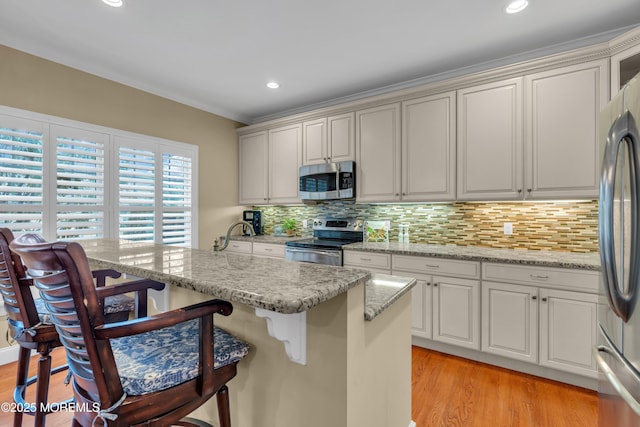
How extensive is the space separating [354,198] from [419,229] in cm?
79

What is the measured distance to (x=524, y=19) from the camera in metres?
2.23

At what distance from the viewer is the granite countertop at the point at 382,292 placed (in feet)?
3.56

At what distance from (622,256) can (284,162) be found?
342cm

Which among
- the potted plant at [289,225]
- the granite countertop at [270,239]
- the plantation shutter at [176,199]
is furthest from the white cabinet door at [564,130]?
the plantation shutter at [176,199]

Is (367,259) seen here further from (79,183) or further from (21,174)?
(21,174)

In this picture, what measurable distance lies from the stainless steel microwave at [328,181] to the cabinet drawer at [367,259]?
0.69 m

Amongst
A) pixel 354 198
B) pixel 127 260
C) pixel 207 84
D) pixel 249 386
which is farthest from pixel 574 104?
pixel 207 84

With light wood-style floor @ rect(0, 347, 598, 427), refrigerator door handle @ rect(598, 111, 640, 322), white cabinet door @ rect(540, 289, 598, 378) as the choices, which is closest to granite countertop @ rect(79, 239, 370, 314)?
refrigerator door handle @ rect(598, 111, 640, 322)

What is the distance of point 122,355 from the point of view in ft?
3.28

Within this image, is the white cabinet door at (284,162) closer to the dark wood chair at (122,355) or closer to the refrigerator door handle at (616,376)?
the dark wood chair at (122,355)

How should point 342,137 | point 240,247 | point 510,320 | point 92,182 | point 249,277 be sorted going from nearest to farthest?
point 249,277 < point 510,320 < point 92,182 < point 342,137 < point 240,247

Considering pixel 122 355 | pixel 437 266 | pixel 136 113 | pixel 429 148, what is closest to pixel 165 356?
pixel 122 355

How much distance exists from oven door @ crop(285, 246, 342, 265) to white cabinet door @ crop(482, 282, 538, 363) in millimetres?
1362

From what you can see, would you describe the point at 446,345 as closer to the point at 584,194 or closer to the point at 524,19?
the point at 584,194
